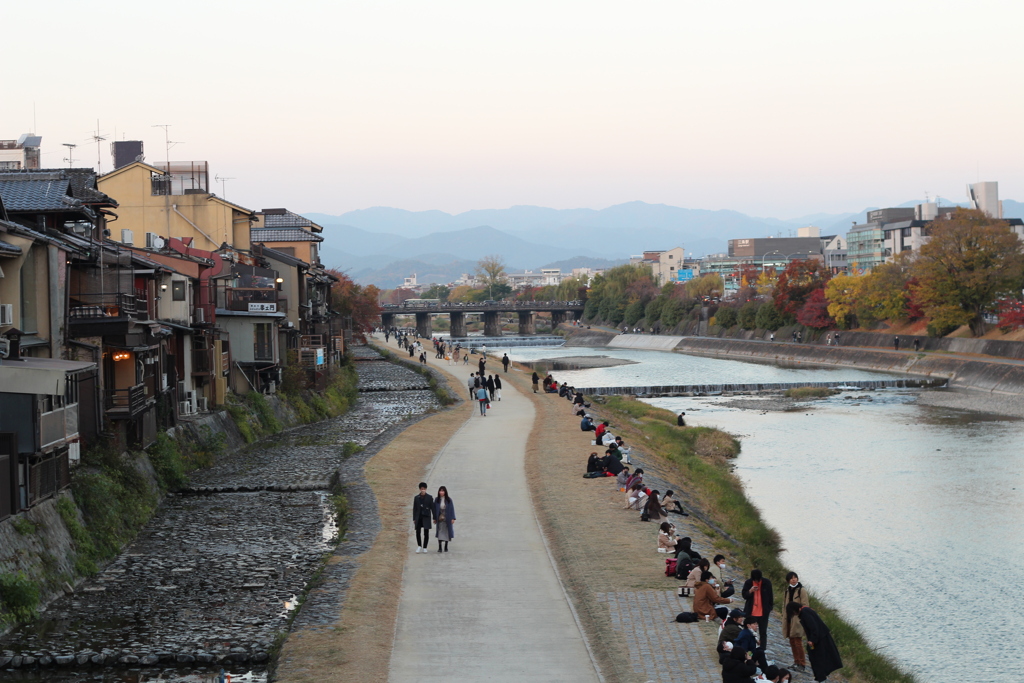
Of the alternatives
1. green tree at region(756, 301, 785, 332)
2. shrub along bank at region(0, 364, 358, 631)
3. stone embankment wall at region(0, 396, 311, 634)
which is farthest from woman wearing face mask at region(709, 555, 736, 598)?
green tree at region(756, 301, 785, 332)

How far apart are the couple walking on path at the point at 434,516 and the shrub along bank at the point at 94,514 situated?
4358 mm

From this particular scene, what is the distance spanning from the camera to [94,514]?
2045 cm

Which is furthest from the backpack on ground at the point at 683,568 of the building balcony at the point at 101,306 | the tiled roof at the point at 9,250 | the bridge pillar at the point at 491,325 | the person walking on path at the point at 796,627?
the bridge pillar at the point at 491,325

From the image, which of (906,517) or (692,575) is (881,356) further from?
(692,575)

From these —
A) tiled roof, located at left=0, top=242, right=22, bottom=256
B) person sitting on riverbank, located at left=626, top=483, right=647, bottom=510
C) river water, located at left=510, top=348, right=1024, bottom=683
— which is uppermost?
tiled roof, located at left=0, top=242, right=22, bottom=256

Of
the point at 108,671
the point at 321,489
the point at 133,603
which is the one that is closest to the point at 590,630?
the point at 108,671

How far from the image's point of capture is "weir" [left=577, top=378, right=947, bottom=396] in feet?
212

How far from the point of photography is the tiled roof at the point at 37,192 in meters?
23.0

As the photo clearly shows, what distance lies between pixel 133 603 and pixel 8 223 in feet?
25.7

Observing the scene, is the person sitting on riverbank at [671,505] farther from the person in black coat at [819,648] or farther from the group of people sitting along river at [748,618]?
the person in black coat at [819,648]

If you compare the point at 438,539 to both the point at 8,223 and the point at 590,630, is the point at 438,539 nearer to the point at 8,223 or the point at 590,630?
the point at 590,630

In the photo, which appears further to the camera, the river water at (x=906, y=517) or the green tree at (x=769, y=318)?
the green tree at (x=769, y=318)

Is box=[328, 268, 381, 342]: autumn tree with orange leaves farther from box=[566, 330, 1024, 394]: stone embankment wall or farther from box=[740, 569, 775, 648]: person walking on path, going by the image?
box=[740, 569, 775, 648]: person walking on path

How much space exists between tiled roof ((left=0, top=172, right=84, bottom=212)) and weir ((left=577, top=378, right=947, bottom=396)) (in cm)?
4354
